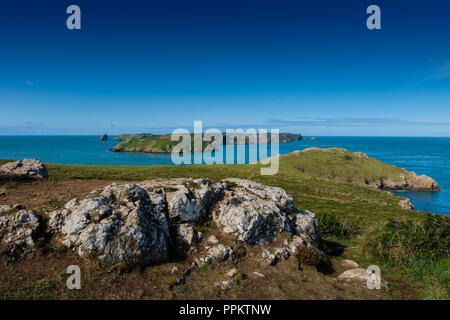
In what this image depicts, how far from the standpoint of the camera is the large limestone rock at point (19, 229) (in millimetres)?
13854

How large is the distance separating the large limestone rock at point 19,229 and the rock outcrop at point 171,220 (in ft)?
3.35

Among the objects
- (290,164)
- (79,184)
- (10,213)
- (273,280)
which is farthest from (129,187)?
(290,164)

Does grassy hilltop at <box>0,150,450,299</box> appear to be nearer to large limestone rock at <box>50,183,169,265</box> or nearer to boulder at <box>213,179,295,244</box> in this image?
large limestone rock at <box>50,183,169,265</box>

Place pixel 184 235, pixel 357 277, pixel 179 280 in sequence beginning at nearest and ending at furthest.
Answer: pixel 179 280, pixel 357 277, pixel 184 235

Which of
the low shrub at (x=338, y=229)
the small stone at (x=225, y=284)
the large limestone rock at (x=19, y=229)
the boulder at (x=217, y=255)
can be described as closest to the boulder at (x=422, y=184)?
the low shrub at (x=338, y=229)

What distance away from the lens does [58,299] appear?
11.8m

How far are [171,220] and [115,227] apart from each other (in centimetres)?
446

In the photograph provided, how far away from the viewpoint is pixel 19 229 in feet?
47.3

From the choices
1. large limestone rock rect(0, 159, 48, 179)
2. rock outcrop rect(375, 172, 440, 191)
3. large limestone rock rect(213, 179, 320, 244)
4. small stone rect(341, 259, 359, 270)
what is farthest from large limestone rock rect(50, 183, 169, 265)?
rock outcrop rect(375, 172, 440, 191)

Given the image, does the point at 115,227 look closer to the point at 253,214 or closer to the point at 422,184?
the point at 253,214

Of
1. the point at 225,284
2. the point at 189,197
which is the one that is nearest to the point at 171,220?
the point at 189,197

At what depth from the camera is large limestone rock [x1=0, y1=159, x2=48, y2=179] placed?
2447 cm
